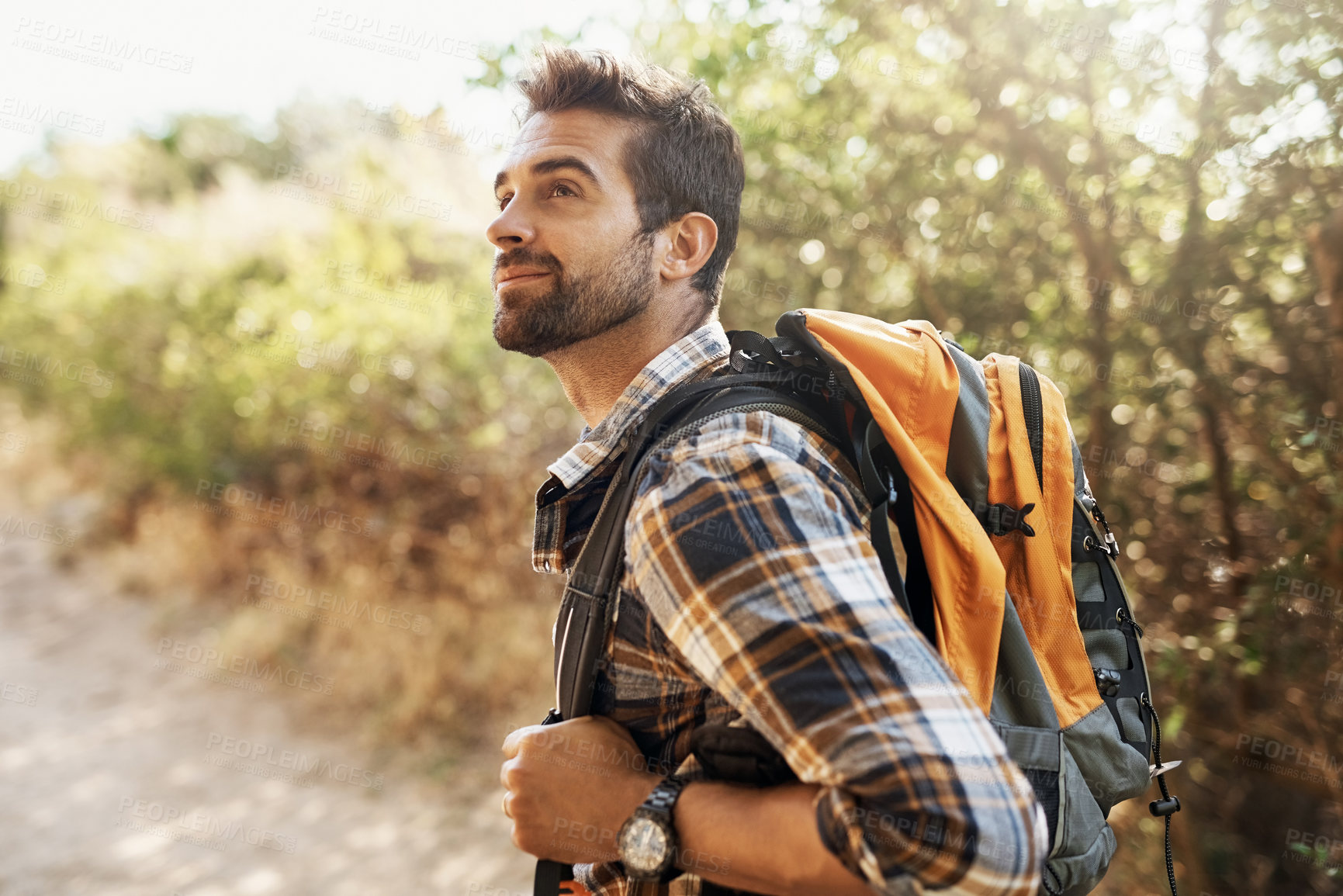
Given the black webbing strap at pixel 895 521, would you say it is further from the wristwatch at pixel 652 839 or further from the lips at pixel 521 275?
the lips at pixel 521 275

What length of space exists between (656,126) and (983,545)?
112 centimetres

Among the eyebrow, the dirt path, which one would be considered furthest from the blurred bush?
the eyebrow

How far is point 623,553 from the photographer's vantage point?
50.2 inches

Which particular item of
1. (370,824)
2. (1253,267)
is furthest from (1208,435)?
(370,824)

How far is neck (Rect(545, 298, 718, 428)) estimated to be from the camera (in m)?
1.67

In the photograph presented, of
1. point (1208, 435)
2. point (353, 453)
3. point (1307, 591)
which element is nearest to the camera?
point (1307, 591)

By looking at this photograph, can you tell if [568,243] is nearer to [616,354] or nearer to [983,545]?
[616,354]

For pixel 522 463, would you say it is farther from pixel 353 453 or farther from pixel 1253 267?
pixel 1253 267

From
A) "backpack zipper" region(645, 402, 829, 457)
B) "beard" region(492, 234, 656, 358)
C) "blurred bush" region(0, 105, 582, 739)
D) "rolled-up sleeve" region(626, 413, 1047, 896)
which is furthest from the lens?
"blurred bush" region(0, 105, 582, 739)

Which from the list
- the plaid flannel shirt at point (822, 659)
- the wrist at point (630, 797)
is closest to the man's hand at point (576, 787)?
the wrist at point (630, 797)

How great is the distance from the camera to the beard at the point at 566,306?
1.63 meters

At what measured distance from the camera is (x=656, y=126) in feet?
5.90

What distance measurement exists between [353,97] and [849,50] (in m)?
5.40

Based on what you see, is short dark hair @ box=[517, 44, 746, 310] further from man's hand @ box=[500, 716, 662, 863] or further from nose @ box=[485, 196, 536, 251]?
man's hand @ box=[500, 716, 662, 863]
